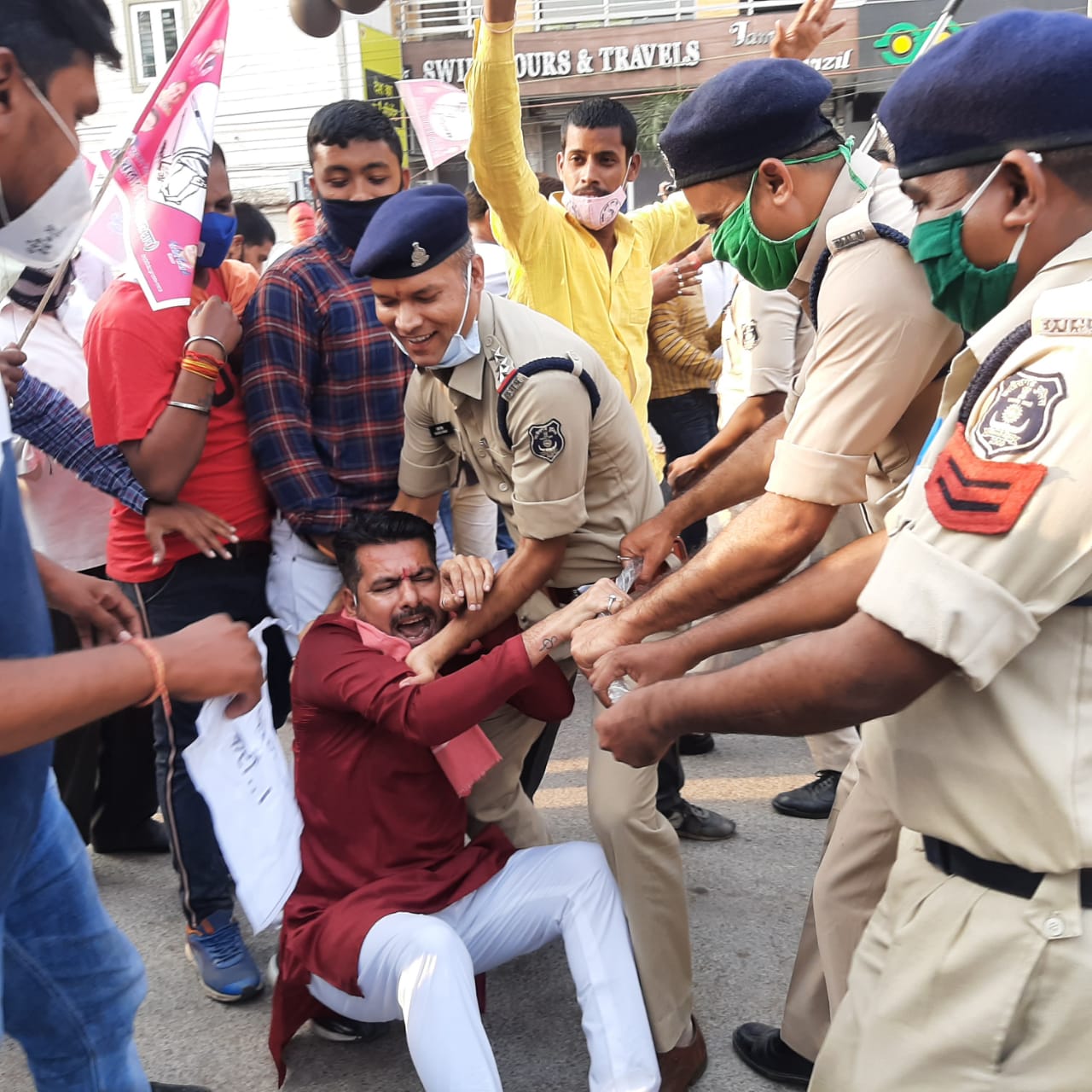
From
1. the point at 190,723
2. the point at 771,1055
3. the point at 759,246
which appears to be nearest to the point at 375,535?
the point at 190,723

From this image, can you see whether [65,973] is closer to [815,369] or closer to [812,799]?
[815,369]

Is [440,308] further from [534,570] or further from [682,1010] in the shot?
[682,1010]

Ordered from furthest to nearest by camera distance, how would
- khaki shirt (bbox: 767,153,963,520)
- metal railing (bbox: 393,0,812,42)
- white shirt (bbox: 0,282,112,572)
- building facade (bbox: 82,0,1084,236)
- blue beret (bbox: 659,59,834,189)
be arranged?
1. metal railing (bbox: 393,0,812,42)
2. building facade (bbox: 82,0,1084,236)
3. white shirt (bbox: 0,282,112,572)
4. blue beret (bbox: 659,59,834,189)
5. khaki shirt (bbox: 767,153,963,520)

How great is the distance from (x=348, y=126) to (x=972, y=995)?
2.57m

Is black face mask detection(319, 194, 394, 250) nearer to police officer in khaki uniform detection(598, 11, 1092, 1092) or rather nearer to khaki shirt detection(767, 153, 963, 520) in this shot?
khaki shirt detection(767, 153, 963, 520)

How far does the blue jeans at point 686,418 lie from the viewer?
5.39 m

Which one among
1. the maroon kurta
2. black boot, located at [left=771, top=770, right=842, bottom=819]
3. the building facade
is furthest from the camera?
the building facade

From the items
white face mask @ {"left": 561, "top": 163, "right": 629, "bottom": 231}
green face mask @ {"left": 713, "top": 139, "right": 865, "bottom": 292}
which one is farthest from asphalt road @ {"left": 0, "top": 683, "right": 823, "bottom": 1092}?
white face mask @ {"left": 561, "top": 163, "right": 629, "bottom": 231}

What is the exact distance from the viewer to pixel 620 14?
15.0 meters

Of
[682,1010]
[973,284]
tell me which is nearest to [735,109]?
[973,284]

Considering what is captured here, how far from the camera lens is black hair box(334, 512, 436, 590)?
2.64 meters

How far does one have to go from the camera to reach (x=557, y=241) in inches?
154

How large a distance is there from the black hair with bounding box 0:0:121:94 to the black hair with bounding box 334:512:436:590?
1.32 m

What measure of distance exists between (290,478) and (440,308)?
639mm
